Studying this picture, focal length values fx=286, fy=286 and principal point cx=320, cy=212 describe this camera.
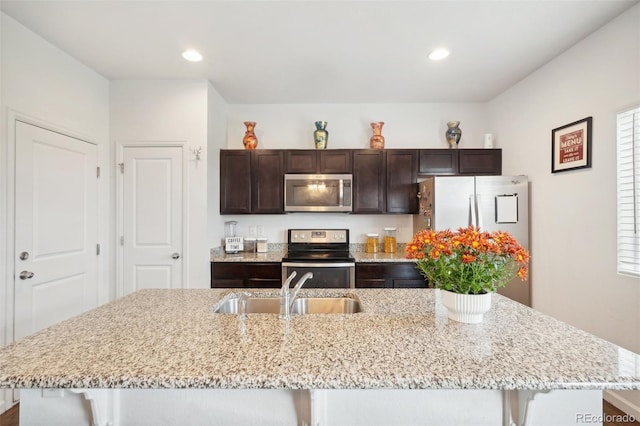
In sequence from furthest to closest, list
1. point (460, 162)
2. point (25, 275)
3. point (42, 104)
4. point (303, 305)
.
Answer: point (460, 162) < point (42, 104) < point (25, 275) < point (303, 305)

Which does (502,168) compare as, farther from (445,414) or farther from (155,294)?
(155,294)

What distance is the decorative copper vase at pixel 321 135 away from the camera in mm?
3303

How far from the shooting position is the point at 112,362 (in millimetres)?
864

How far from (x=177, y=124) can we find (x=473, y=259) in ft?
9.44

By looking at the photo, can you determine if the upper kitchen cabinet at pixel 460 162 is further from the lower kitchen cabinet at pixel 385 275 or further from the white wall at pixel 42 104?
the white wall at pixel 42 104

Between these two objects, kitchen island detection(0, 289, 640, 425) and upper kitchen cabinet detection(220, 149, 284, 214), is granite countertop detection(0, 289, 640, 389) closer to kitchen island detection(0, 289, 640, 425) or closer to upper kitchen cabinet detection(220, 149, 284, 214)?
kitchen island detection(0, 289, 640, 425)

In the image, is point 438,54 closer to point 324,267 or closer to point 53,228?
point 324,267

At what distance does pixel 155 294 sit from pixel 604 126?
10.4 feet

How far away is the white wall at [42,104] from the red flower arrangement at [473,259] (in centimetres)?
268

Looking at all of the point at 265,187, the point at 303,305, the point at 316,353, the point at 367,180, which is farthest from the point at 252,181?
the point at 316,353

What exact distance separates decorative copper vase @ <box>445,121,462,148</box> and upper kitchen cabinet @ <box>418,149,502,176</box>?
0.18m

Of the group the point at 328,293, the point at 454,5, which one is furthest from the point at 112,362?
the point at 454,5

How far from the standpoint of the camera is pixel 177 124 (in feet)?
9.35

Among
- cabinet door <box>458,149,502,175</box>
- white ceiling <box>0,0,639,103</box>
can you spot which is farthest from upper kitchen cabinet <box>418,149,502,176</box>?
white ceiling <box>0,0,639,103</box>
